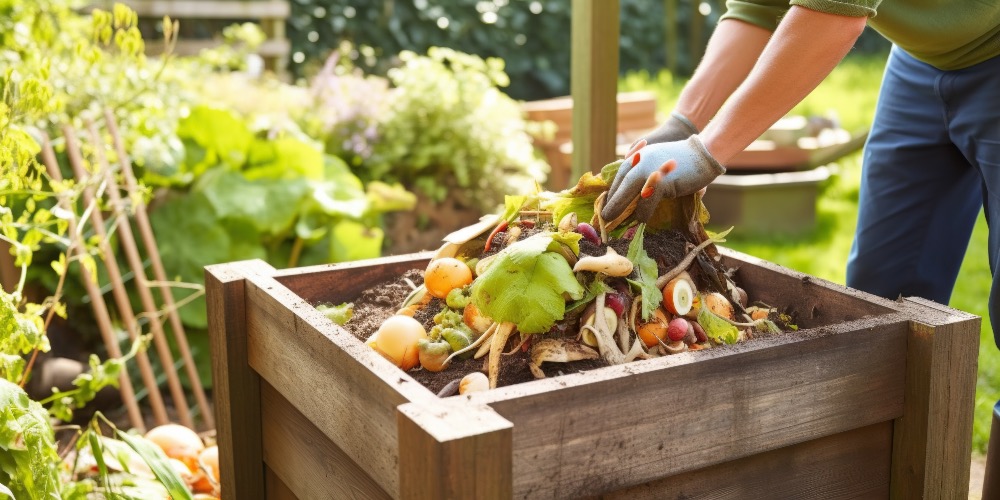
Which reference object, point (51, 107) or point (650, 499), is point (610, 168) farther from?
point (51, 107)

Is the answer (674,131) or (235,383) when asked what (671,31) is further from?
(235,383)

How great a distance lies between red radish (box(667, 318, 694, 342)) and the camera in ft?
4.18

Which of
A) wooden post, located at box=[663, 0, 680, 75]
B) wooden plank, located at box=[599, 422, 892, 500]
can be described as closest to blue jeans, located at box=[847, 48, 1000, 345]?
wooden plank, located at box=[599, 422, 892, 500]

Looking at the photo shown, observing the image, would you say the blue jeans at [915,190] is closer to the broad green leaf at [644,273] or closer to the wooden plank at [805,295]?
the wooden plank at [805,295]

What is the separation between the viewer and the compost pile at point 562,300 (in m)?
1.21

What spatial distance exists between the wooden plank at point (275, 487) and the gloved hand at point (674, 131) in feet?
2.61

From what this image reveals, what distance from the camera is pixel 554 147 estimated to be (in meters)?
4.80

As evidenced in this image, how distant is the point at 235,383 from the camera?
157cm

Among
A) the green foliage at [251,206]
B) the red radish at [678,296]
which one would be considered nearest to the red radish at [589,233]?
the red radish at [678,296]

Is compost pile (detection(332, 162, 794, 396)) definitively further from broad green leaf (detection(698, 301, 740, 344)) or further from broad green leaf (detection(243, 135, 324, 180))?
broad green leaf (detection(243, 135, 324, 180))

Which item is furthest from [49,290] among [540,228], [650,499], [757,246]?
[757,246]

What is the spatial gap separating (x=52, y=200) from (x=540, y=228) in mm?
1980

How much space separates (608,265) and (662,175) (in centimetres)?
16

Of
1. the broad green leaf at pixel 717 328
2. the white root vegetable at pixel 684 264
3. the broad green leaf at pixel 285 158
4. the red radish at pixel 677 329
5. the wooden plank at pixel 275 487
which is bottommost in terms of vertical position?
the wooden plank at pixel 275 487
